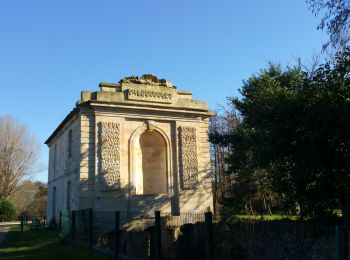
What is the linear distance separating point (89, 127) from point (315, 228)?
584 inches

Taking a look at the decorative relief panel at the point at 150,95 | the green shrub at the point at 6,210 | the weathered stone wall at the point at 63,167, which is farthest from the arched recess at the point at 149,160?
the green shrub at the point at 6,210

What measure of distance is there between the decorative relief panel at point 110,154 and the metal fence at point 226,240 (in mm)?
6044

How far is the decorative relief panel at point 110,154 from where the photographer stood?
18844 millimetres

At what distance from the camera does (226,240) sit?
743 cm

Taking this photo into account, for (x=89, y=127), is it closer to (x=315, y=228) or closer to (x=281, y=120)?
(x=281, y=120)

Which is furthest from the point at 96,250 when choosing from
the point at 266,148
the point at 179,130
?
the point at 179,130

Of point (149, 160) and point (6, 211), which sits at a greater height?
point (149, 160)

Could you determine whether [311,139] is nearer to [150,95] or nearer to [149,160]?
[150,95]

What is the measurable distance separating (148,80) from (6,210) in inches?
1231

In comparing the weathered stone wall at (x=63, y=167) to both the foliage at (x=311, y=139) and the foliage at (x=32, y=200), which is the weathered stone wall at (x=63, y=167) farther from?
the foliage at (x=32, y=200)

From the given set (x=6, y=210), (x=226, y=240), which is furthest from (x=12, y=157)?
(x=226, y=240)

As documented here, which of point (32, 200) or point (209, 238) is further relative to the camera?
point (32, 200)

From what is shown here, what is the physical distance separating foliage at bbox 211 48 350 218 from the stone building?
33.9ft

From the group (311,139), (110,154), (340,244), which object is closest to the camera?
(340,244)
